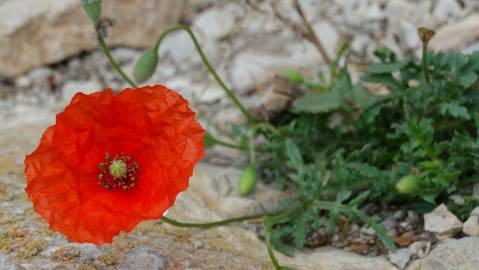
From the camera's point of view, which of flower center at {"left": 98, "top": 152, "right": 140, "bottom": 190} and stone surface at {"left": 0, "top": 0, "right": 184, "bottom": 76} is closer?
flower center at {"left": 98, "top": 152, "right": 140, "bottom": 190}

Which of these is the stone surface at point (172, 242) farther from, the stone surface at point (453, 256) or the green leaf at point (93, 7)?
the green leaf at point (93, 7)

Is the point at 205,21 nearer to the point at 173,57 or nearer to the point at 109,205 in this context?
the point at 173,57

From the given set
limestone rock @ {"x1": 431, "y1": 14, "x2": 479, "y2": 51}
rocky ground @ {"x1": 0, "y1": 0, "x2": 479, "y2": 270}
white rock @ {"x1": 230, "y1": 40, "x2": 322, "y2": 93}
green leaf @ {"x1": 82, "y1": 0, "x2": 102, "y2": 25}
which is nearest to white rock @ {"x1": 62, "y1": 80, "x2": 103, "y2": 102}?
rocky ground @ {"x1": 0, "y1": 0, "x2": 479, "y2": 270}

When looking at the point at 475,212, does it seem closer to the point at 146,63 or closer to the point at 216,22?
the point at 146,63

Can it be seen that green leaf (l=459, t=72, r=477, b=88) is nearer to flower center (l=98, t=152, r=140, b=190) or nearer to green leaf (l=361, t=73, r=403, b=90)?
green leaf (l=361, t=73, r=403, b=90)

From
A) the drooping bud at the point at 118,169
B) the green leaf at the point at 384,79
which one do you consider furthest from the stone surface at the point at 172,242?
the green leaf at the point at 384,79

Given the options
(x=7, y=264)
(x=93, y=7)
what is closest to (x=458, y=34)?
(x=93, y=7)

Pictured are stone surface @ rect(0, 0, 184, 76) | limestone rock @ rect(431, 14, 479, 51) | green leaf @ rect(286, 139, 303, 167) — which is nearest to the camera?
green leaf @ rect(286, 139, 303, 167)

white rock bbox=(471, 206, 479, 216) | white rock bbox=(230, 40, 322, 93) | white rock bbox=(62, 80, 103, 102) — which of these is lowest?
white rock bbox=(471, 206, 479, 216)
